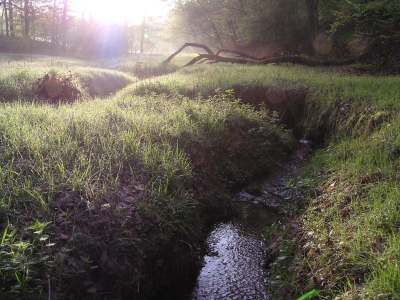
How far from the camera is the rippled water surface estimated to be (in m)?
3.57

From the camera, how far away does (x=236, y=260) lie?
4094 millimetres

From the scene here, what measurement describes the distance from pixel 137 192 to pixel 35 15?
44397 mm

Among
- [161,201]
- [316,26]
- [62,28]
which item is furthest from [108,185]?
[62,28]

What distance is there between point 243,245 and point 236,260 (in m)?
0.38

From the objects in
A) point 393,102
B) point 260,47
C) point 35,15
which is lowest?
point 393,102

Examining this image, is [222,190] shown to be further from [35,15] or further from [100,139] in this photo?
[35,15]

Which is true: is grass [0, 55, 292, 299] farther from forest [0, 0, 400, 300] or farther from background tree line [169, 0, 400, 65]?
background tree line [169, 0, 400, 65]

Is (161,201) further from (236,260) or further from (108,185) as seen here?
(236,260)

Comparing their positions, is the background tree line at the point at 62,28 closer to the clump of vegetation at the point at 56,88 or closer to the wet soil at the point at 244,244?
the clump of vegetation at the point at 56,88

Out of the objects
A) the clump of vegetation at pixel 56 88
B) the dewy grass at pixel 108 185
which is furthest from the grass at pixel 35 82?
the dewy grass at pixel 108 185

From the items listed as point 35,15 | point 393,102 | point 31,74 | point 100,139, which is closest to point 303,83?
point 393,102

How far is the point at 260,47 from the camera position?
971 inches

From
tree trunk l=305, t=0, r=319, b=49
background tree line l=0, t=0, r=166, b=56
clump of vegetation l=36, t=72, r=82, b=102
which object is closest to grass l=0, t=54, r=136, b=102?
clump of vegetation l=36, t=72, r=82, b=102

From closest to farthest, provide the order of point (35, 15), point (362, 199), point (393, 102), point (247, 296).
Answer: point (247, 296), point (362, 199), point (393, 102), point (35, 15)
